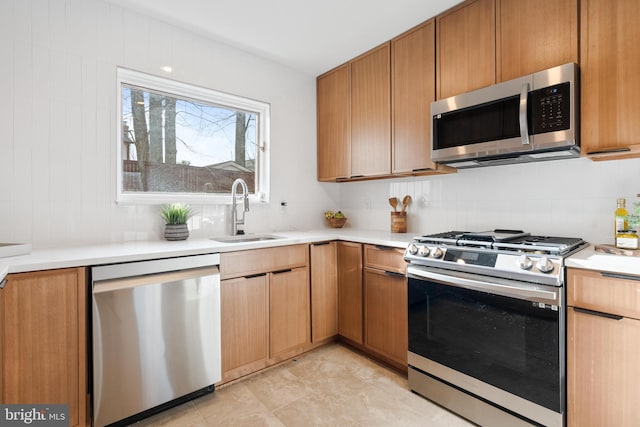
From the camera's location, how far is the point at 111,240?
215cm

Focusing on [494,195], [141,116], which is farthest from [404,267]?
[141,116]

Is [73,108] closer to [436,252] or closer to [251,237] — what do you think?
[251,237]

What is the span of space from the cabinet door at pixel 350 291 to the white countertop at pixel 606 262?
4.46 feet

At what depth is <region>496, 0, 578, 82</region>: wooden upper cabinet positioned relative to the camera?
1711mm

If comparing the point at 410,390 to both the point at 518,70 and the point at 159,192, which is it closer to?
the point at 518,70

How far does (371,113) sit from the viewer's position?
2.77 m

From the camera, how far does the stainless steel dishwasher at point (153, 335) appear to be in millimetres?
1616

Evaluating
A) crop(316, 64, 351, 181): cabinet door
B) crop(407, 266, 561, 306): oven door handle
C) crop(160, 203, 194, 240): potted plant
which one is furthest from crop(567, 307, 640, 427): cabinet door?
crop(160, 203, 194, 240): potted plant

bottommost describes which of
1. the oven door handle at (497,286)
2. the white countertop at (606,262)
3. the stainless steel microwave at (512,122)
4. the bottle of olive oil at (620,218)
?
the oven door handle at (497,286)

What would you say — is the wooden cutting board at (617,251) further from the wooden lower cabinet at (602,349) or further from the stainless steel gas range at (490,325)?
the wooden lower cabinet at (602,349)

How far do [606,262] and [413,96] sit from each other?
163 centimetres

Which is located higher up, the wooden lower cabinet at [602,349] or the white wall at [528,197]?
the white wall at [528,197]

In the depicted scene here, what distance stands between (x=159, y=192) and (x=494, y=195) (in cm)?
254

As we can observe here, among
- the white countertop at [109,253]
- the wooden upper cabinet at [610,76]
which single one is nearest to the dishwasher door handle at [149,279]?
the white countertop at [109,253]
